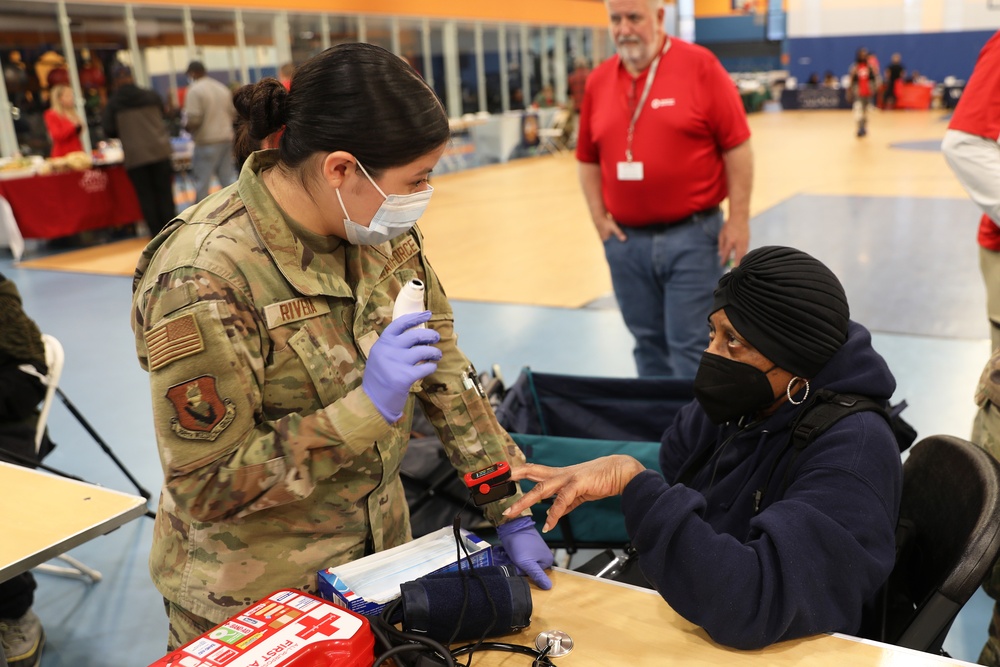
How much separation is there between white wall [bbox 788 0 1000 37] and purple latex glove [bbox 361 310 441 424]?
28097mm

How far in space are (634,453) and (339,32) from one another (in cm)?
1515

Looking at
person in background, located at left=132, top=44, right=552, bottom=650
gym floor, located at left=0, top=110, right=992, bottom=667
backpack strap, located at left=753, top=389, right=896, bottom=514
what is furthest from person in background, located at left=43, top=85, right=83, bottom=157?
backpack strap, located at left=753, top=389, right=896, bottom=514

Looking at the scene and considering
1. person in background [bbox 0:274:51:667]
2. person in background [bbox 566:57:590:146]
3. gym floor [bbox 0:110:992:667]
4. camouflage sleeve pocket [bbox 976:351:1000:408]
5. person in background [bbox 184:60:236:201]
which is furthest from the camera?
person in background [bbox 566:57:590:146]

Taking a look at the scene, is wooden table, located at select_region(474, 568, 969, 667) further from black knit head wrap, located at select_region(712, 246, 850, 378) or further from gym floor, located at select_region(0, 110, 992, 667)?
gym floor, located at select_region(0, 110, 992, 667)

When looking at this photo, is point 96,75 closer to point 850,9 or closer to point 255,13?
point 255,13

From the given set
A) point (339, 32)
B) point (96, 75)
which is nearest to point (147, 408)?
point (96, 75)

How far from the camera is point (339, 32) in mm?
15945

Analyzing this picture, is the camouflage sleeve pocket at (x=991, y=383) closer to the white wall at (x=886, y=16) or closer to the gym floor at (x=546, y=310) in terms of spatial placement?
the gym floor at (x=546, y=310)

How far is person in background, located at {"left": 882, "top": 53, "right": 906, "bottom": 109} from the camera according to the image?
22.8 meters

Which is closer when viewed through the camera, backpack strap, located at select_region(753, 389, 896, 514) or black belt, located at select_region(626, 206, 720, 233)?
backpack strap, located at select_region(753, 389, 896, 514)

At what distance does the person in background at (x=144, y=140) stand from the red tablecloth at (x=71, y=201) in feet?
2.56

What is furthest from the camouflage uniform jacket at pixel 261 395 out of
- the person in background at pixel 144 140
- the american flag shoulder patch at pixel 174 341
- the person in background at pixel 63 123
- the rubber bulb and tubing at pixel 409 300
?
the person in background at pixel 63 123

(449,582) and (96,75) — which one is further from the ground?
(96,75)

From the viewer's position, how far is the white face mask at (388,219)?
1414 millimetres
